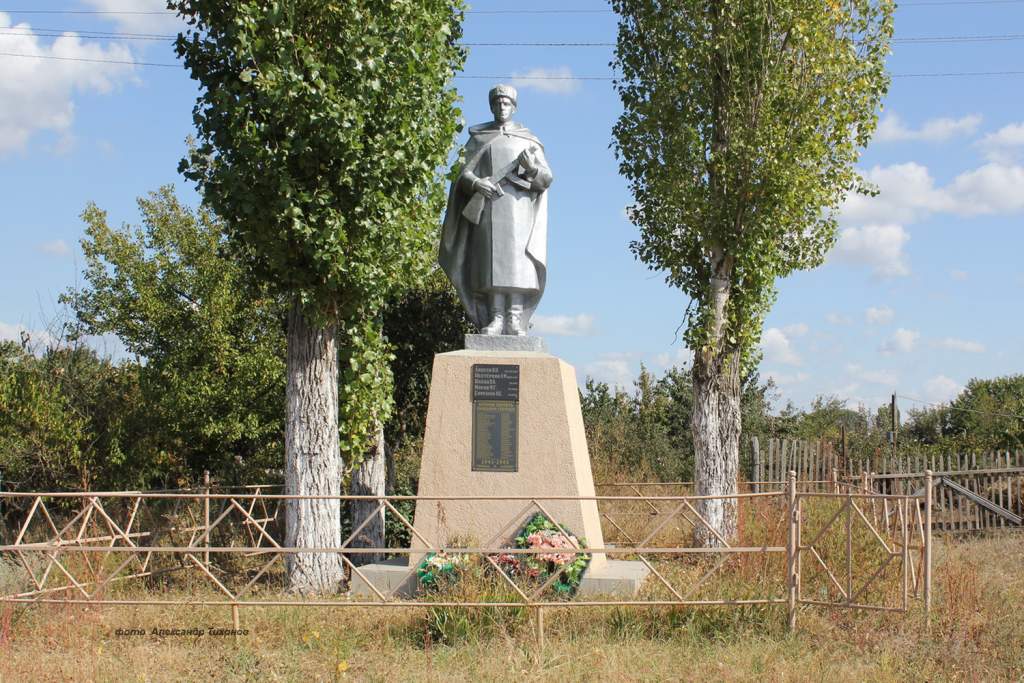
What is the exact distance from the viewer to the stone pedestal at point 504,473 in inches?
354

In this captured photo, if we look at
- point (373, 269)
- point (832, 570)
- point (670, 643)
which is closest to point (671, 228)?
point (373, 269)

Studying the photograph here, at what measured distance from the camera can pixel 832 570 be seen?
323 inches

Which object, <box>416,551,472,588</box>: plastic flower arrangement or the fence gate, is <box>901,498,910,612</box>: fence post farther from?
<box>416,551,472,588</box>: plastic flower arrangement

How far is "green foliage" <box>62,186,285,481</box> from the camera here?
13.6m

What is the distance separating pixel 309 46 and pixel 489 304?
291 centimetres

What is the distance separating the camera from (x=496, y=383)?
9289mm

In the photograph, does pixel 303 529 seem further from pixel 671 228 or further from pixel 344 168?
pixel 671 228

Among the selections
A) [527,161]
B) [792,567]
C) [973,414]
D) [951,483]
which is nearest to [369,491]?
[527,161]

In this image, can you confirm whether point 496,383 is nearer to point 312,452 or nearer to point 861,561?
point 312,452

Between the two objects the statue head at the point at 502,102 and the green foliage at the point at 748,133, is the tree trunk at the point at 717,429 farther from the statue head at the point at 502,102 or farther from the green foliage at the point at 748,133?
the statue head at the point at 502,102

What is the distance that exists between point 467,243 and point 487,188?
67cm

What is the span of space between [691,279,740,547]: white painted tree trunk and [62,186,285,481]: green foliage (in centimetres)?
566

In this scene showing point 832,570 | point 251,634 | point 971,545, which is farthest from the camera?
point 971,545

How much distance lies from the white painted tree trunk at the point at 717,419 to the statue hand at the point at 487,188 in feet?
14.4
